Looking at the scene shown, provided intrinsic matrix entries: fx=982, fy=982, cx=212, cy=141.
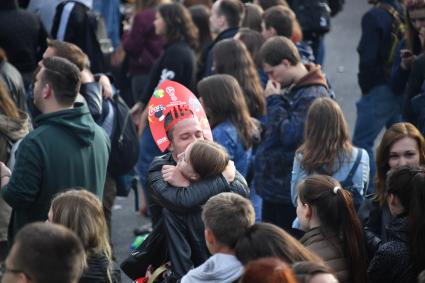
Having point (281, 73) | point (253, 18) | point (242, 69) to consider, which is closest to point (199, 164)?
point (281, 73)

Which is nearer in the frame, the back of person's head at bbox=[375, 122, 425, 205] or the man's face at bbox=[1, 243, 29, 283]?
the man's face at bbox=[1, 243, 29, 283]

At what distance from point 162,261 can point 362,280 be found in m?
1.06

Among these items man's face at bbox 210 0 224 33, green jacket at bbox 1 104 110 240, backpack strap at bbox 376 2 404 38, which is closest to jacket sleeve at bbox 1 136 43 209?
green jacket at bbox 1 104 110 240

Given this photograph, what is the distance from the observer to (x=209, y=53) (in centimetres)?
854

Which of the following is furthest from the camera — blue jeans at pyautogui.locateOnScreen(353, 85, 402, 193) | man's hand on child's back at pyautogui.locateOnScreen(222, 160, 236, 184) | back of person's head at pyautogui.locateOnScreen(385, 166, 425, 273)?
blue jeans at pyautogui.locateOnScreen(353, 85, 402, 193)

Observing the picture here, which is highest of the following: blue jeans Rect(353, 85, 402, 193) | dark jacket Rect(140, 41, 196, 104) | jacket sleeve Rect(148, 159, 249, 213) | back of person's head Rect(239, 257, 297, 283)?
back of person's head Rect(239, 257, 297, 283)

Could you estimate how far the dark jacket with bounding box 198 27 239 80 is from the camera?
27.8ft

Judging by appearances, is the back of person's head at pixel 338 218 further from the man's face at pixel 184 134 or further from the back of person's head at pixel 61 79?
the back of person's head at pixel 61 79

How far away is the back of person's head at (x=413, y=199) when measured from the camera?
183 inches

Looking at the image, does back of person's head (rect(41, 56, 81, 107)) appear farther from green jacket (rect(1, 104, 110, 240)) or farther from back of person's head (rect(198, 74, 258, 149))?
back of person's head (rect(198, 74, 258, 149))

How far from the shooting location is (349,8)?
14.9m

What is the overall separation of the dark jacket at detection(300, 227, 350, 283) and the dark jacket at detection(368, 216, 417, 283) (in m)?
0.14

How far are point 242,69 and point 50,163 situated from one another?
2.33 m

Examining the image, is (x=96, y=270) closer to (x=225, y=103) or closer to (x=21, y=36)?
(x=225, y=103)
